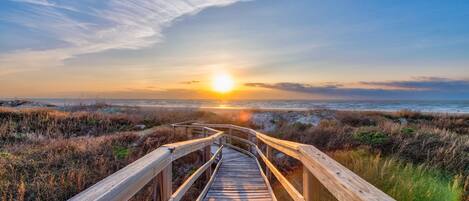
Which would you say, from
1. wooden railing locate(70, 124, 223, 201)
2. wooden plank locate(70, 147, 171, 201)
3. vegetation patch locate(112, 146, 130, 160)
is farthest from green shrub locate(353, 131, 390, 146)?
wooden plank locate(70, 147, 171, 201)

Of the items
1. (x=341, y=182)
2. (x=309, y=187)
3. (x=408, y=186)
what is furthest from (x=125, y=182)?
(x=408, y=186)

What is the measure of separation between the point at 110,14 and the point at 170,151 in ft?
36.4

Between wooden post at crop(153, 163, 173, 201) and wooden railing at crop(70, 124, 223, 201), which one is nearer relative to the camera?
wooden railing at crop(70, 124, 223, 201)

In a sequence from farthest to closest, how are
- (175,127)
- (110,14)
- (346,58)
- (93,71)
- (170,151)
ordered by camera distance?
1. (93,71)
2. (346,58)
3. (175,127)
4. (110,14)
5. (170,151)

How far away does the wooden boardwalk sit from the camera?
206 inches

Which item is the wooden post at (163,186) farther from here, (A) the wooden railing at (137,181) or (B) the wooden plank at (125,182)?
(B) the wooden plank at (125,182)

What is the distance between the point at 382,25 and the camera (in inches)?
542

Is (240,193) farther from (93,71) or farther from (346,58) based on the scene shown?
(93,71)

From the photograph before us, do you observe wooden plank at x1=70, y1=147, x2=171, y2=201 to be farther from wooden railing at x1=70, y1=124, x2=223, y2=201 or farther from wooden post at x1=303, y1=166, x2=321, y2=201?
wooden post at x1=303, y1=166, x2=321, y2=201

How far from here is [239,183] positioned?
621 cm

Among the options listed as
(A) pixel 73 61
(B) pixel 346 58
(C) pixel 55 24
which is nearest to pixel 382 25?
(B) pixel 346 58

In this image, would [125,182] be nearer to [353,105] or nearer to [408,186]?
[408,186]

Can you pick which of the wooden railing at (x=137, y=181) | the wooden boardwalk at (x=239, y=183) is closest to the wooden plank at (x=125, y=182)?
the wooden railing at (x=137, y=181)

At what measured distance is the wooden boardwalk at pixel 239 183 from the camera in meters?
5.24
